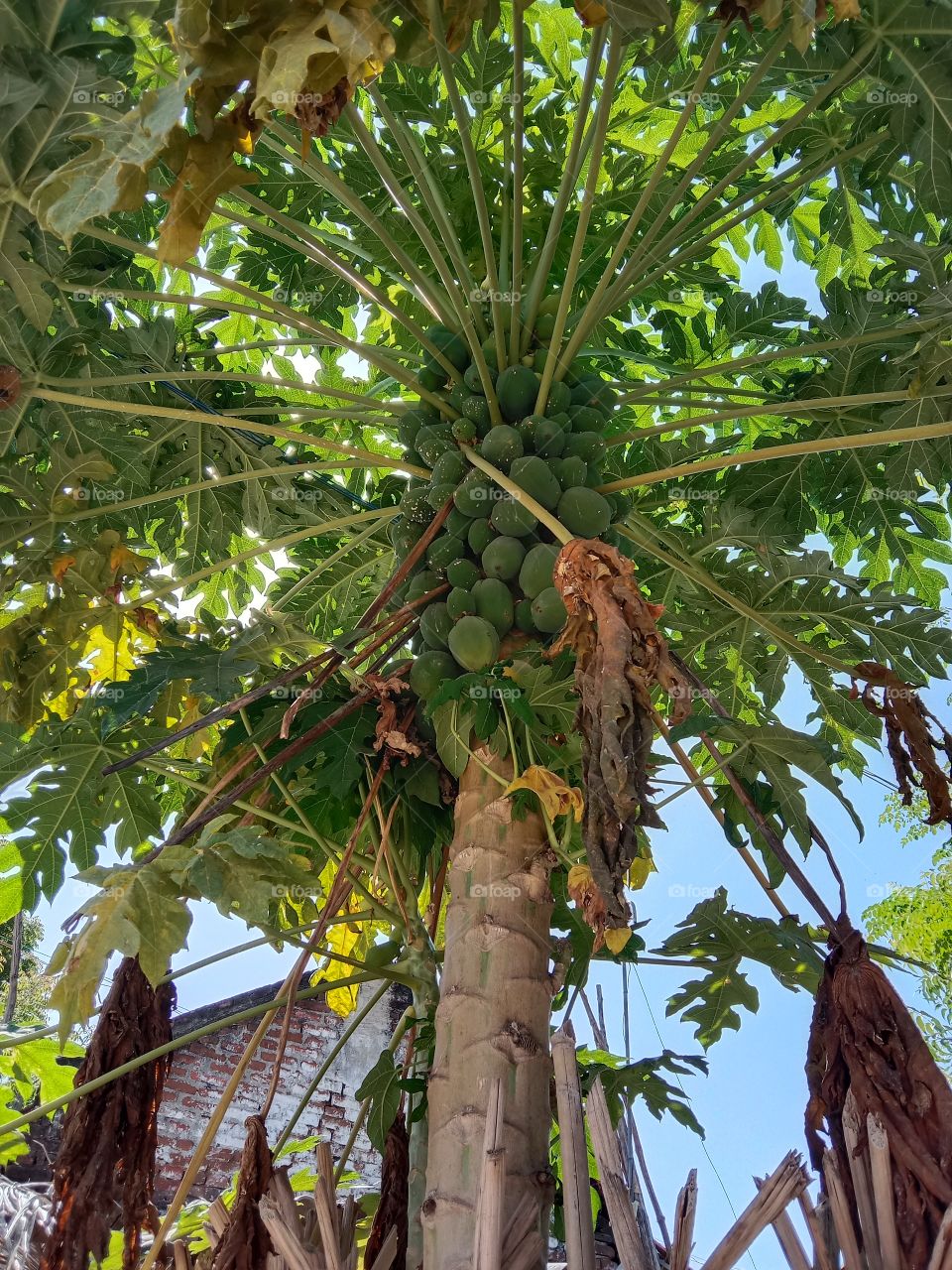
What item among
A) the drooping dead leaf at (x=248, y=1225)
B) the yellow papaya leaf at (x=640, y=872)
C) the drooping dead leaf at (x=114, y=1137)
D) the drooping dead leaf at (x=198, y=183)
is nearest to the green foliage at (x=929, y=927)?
the yellow papaya leaf at (x=640, y=872)

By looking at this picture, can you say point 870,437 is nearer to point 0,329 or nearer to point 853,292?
point 853,292

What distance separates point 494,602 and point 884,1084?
42.3 inches

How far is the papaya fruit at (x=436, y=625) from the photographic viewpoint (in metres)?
2.25

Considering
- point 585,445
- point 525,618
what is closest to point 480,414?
point 585,445

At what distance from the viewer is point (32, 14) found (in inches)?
70.5

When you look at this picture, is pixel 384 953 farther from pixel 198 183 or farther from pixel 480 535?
pixel 198 183

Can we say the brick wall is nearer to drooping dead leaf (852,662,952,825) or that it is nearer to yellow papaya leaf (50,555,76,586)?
yellow papaya leaf (50,555,76,586)

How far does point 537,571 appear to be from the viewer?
85.0 inches

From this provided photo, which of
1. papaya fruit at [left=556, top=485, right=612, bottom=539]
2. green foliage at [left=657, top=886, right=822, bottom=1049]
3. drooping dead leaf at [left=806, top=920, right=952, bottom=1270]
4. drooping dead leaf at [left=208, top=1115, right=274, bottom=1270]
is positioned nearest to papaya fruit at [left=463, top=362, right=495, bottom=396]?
papaya fruit at [left=556, top=485, right=612, bottom=539]

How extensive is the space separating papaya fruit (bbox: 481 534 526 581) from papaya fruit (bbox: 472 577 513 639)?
2 cm

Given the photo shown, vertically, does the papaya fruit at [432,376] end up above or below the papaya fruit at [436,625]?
above

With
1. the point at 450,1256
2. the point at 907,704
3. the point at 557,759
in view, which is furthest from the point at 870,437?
the point at 450,1256

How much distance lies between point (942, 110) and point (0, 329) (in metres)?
1.90

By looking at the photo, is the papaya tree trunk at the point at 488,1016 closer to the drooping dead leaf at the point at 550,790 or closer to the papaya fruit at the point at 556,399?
the drooping dead leaf at the point at 550,790
